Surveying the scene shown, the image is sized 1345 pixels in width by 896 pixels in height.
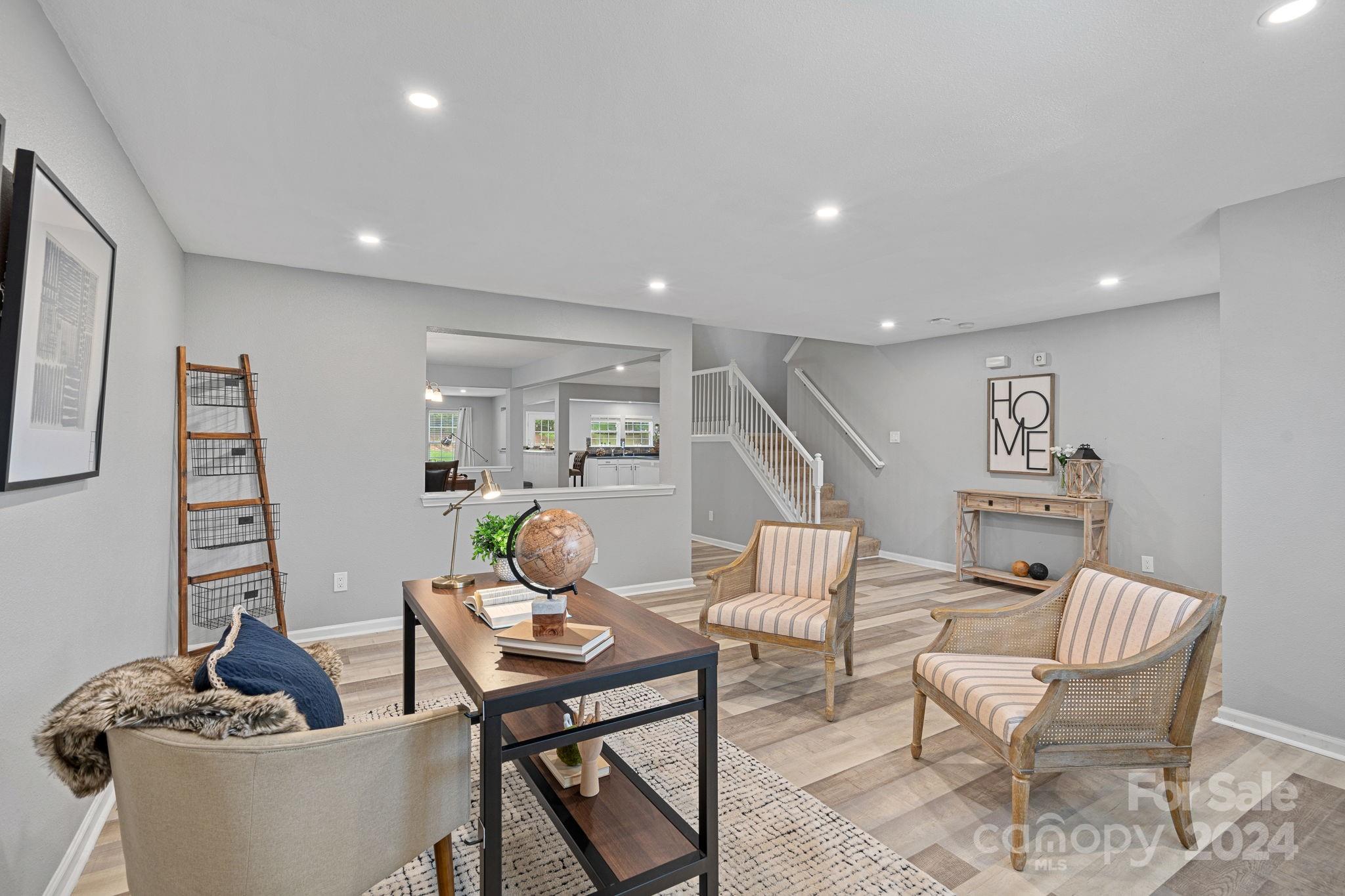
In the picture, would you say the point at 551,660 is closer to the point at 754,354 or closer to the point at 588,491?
the point at 588,491

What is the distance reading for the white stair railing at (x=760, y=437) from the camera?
6.79 metres

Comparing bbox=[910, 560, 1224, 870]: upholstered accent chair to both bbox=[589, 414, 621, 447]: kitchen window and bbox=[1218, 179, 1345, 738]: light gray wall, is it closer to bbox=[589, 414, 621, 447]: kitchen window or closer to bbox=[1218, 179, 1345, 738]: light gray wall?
bbox=[1218, 179, 1345, 738]: light gray wall

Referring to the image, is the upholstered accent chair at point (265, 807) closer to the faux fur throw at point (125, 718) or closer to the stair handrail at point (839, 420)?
the faux fur throw at point (125, 718)

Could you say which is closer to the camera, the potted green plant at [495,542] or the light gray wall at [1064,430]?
the potted green plant at [495,542]

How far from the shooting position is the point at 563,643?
1.56 metres

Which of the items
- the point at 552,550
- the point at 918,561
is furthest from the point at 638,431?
the point at 552,550

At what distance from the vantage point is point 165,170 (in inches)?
97.7

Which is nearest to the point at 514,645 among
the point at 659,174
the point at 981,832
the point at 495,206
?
the point at 981,832

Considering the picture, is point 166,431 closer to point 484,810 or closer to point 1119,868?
point 484,810

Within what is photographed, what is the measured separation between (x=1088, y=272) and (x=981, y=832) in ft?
11.2

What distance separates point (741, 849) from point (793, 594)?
63.3 inches

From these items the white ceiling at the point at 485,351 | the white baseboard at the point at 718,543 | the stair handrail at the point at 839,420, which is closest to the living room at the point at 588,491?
the stair handrail at the point at 839,420

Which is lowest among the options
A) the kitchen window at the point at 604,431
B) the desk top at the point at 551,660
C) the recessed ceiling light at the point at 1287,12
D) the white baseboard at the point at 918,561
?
the white baseboard at the point at 918,561

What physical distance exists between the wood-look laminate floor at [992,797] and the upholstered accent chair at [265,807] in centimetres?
111
